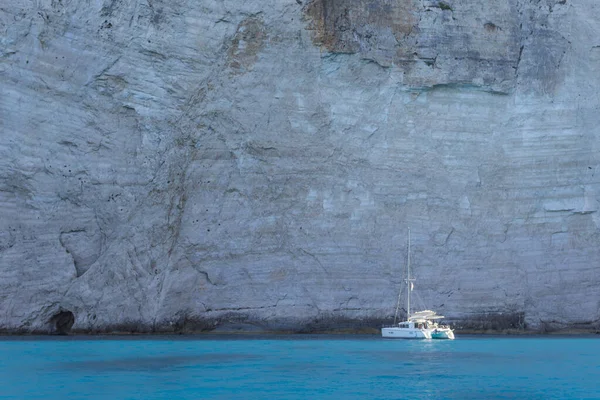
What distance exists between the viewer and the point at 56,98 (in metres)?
29.0

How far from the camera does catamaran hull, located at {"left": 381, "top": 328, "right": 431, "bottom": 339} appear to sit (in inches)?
1099

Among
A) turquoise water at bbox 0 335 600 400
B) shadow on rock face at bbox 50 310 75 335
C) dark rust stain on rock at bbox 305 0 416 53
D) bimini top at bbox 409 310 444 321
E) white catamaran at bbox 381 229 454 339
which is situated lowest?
turquoise water at bbox 0 335 600 400

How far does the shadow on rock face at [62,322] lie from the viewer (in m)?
28.1

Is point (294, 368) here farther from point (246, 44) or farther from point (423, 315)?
point (246, 44)

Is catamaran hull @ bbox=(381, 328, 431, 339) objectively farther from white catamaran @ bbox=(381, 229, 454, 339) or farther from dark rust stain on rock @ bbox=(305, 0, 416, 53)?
dark rust stain on rock @ bbox=(305, 0, 416, 53)

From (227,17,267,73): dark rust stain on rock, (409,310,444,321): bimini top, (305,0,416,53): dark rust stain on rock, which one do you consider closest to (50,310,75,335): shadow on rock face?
(227,17,267,73): dark rust stain on rock

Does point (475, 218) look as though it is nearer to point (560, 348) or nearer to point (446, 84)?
point (446, 84)

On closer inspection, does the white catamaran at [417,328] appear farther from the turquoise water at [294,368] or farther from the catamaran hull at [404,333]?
the turquoise water at [294,368]

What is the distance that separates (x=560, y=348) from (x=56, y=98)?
14697 millimetres

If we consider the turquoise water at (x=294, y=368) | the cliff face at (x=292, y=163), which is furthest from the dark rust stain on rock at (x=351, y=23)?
the turquoise water at (x=294, y=368)

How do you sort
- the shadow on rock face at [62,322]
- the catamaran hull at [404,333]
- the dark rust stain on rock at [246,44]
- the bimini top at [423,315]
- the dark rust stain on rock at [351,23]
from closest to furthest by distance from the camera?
the catamaran hull at [404,333]
the shadow on rock face at [62,322]
the bimini top at [423,315]
the dark rust stain on rock at [246,44]
the dark rust stain on rock at [351,23]

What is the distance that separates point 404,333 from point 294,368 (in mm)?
9087

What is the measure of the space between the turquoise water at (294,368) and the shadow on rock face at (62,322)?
190 centimetres

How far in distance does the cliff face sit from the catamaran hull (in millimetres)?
1094
